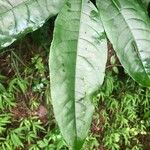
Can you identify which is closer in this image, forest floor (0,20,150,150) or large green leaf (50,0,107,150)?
large green leaf (50,0,107,150)

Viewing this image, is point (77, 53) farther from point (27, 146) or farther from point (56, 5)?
point (27, 146)

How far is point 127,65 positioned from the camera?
28.8 inches

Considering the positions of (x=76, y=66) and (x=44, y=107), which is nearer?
(x=76, y=66)

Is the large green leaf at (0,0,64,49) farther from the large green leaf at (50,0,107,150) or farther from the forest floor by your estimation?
the forest floor

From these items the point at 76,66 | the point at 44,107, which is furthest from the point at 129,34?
the point at 44,107

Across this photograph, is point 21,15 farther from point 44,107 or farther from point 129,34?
point 44,107

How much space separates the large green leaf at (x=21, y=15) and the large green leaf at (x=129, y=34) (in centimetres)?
11

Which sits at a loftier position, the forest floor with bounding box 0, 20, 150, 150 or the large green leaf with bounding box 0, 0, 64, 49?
the large green leaf with bounding box 0, 0, 64, 49

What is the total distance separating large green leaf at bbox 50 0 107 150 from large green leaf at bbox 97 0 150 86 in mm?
27

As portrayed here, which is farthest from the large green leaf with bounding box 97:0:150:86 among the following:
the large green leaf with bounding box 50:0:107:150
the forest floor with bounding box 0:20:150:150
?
the forest floor with bounding box 0:20:150:150

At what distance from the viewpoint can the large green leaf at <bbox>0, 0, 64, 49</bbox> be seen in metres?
0.74

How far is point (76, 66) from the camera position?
2.37 ft

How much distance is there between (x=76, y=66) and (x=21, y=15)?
6.2 inches

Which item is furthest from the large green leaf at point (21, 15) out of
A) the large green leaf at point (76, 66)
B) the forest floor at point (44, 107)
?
the forest floor at point (44, 107)
